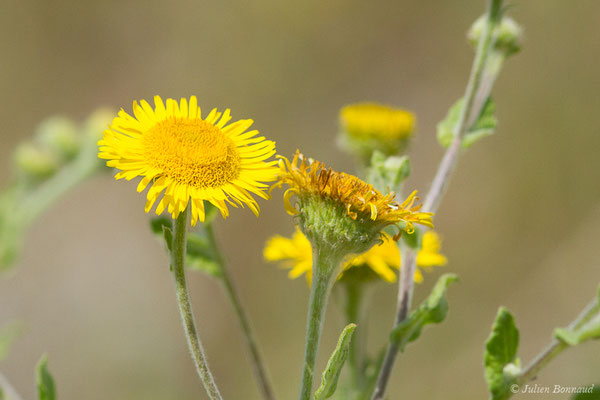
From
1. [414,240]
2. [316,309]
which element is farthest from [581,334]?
[316,309]

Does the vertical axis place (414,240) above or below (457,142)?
below

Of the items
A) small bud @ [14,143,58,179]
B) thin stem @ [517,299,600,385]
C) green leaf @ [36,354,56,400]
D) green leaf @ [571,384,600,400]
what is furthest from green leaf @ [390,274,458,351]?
small bud @ [14,143,58,179]

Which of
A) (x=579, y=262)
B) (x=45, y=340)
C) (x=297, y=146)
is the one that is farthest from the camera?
(x=297, y=146)

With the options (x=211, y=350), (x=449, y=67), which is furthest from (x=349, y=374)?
(x=449, y=67)

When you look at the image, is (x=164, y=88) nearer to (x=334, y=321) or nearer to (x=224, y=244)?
(x=224, y=244)

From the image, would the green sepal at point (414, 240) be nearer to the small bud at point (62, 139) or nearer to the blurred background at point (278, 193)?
the small bud at point (62, 139)

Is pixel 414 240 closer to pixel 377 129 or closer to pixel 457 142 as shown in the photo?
pixel 457 142

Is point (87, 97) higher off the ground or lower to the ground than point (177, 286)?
higher
